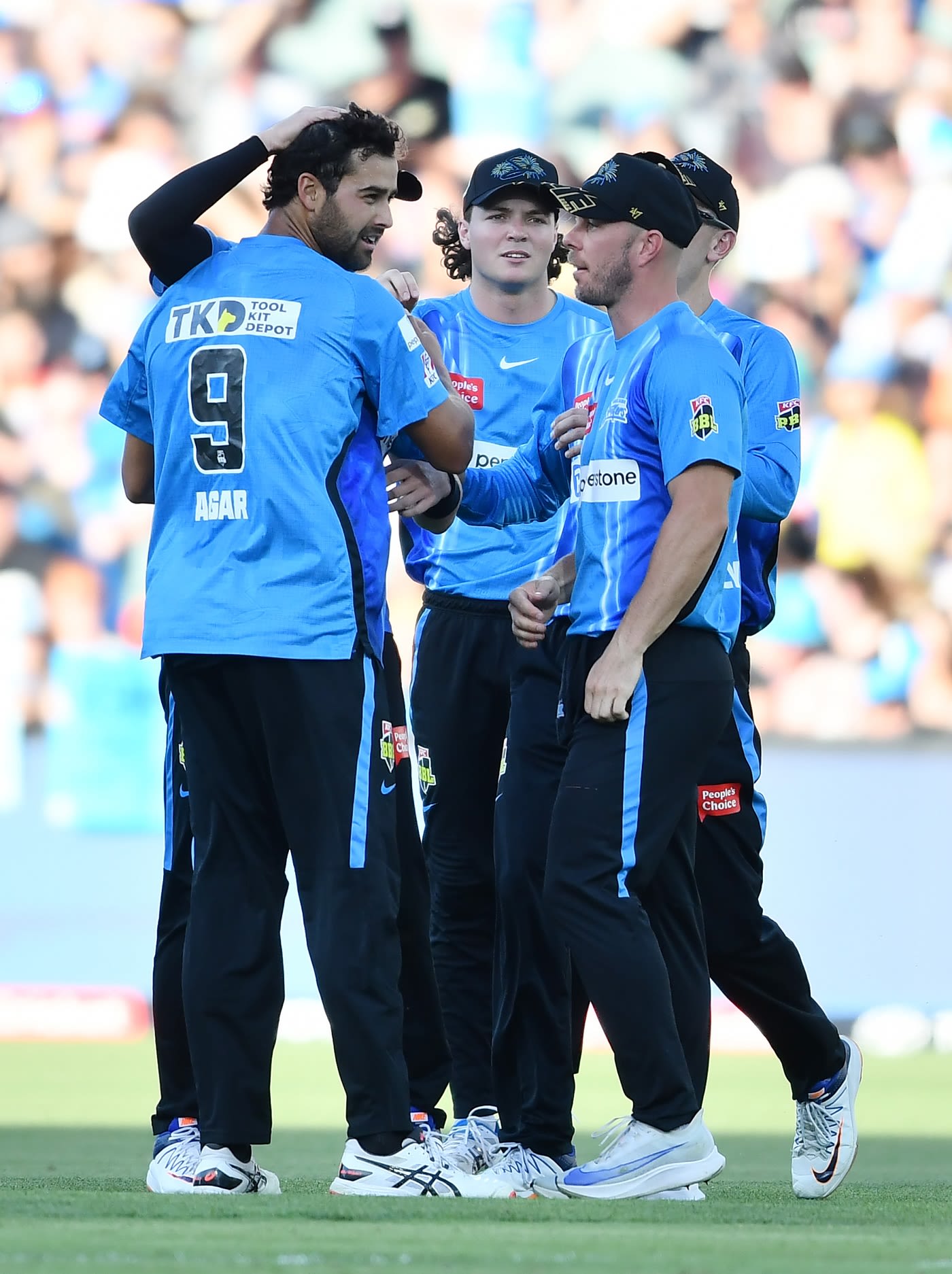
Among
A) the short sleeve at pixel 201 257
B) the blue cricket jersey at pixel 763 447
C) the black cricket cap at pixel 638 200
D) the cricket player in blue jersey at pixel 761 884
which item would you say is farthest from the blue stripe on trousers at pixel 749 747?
the short sleeve at pixel 201 257

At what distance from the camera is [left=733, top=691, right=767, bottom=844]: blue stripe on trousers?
3922 millimetres

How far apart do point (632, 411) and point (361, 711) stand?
70 centimetres

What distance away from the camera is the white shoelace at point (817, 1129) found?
12.2ft

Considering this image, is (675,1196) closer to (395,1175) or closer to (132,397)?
(395,1175)

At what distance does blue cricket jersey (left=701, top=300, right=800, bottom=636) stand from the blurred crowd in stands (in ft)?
15.9

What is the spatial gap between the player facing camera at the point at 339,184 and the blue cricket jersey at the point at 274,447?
8cm

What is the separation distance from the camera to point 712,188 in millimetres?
4125

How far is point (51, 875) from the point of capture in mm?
8734

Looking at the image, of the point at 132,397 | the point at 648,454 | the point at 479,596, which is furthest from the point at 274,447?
the point at 479,596

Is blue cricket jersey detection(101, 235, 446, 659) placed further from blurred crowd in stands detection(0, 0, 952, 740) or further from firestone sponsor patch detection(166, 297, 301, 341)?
blurred crowd in stands detection(0, 0, 952, 740)

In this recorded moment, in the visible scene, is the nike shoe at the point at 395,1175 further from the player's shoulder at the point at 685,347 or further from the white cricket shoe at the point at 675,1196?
the player's shoulder at the point at 685,347

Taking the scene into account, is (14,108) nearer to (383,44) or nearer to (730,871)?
(383,44)

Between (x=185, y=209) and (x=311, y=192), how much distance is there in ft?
0.74

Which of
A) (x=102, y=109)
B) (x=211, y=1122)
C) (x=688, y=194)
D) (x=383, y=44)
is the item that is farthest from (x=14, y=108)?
(x=211, y=1122)
